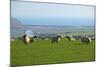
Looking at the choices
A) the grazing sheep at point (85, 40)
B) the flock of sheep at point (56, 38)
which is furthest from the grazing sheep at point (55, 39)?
the grazing sheep at point (85, 40)

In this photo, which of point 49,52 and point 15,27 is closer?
point 15,27

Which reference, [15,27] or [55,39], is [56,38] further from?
[15,27]

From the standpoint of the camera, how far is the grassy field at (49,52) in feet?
8.21

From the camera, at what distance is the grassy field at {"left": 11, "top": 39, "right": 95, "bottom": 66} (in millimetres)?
2504

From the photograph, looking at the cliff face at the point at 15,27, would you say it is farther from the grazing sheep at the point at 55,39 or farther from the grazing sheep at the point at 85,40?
the grazing sheep at the point at 85,40

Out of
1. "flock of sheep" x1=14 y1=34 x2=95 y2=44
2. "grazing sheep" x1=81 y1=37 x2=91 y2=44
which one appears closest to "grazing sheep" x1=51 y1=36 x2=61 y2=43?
"flock of sheep" x1=14 y1=34 x2=95 y2=44

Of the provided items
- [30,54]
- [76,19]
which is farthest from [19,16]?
[76,19]

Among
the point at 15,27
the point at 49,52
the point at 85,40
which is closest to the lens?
the point at 15,27

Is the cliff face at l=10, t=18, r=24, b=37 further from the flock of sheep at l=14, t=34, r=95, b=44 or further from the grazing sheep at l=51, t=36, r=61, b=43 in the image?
the grazing sheep at l=51, t=36, r=61, b=43

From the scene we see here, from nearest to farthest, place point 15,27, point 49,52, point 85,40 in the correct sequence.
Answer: point 15,27 → point 49,52 → point 85,40

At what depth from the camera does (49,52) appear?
2.65 metres

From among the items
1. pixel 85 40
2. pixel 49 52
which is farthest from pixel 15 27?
pixel 85 40
